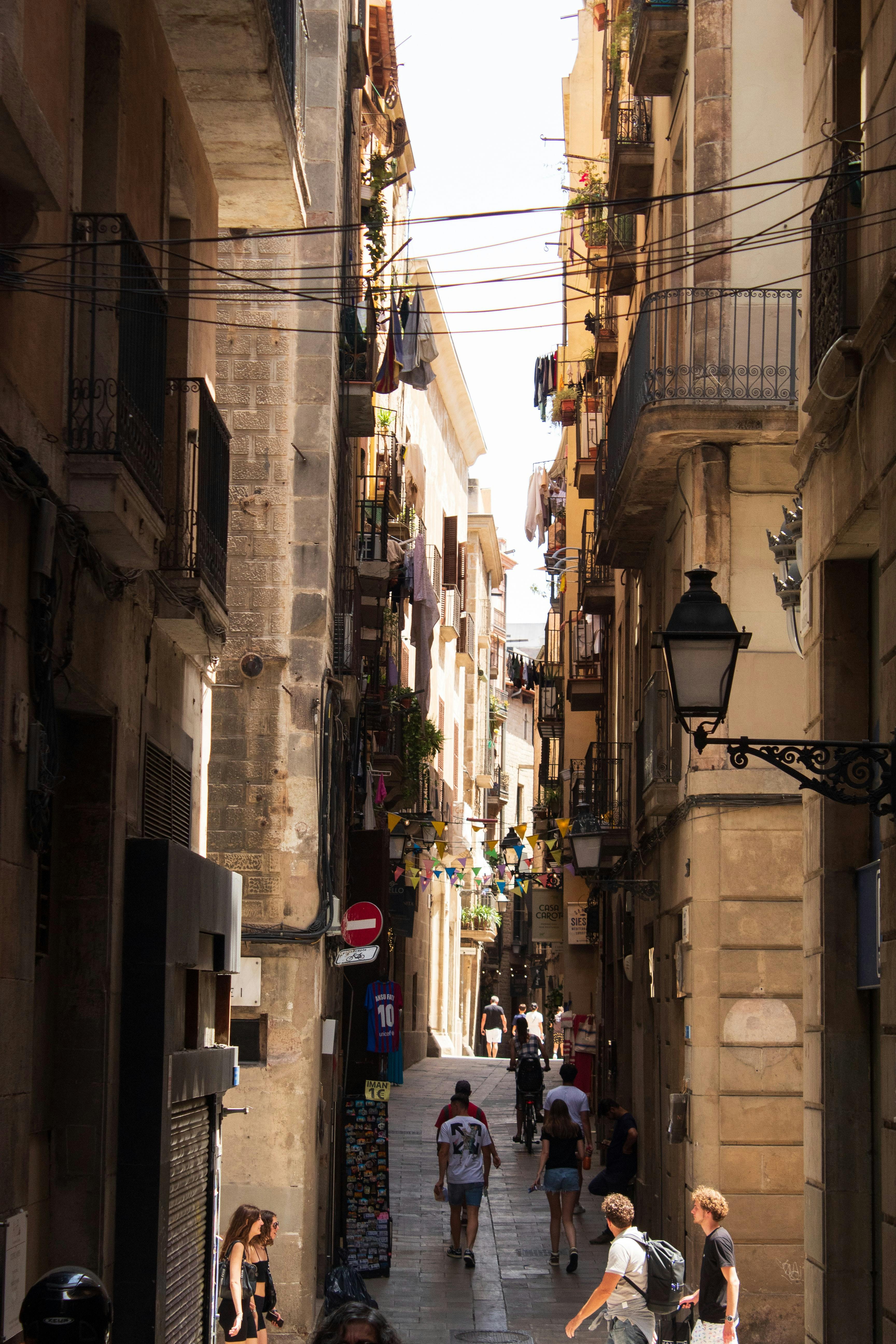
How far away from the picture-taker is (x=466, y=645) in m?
47.7

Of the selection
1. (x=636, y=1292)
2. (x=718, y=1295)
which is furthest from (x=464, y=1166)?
(x=718, y=1295)

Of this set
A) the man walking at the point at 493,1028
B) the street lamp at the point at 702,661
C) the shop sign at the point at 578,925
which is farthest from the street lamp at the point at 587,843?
the man walking at the point at 493,1028

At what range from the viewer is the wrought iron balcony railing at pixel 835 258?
8242 millimetres

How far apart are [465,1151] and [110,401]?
10959mm

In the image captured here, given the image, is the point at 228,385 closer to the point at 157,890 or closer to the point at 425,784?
the point at 157,890

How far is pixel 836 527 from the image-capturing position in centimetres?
877

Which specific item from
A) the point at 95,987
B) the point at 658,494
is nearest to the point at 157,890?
the point at 95,987

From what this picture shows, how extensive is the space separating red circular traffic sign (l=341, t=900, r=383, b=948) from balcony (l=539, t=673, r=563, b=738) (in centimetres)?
1805

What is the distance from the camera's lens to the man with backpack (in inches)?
389

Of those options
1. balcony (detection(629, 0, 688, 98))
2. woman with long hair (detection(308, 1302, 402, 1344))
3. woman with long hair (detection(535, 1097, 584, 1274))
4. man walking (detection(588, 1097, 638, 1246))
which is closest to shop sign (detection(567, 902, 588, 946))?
man walking (detection(588, 1097, 638, 1246))

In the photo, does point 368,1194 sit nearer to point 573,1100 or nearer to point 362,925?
point 362,925

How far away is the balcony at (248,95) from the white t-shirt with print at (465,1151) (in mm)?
8703

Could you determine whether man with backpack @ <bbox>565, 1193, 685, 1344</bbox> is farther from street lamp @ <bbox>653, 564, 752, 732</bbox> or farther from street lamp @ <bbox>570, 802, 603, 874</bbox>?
street lamp @ <bbox>570, 802, 603, 874</bbox>

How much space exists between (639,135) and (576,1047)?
14.2 metres
